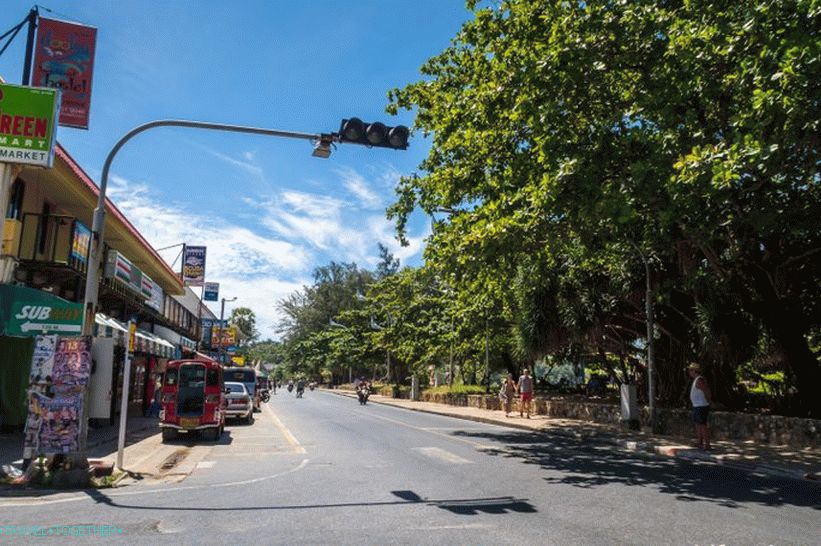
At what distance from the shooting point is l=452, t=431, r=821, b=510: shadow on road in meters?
8.55

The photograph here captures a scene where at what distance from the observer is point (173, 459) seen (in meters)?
13.4

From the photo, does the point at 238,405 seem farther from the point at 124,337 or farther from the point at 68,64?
the point at 68,64

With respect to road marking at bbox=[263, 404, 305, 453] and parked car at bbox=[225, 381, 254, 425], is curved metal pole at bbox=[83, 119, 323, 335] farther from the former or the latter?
parked car at bbox=[225, 381, 254, 425]

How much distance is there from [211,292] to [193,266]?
31.6ft

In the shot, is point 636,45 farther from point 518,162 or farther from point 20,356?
point 20,356

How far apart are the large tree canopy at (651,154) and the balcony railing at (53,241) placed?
8719mm

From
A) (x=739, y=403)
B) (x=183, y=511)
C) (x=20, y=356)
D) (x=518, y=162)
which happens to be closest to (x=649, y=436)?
(x=739, y=403)

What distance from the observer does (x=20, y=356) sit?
16219mm

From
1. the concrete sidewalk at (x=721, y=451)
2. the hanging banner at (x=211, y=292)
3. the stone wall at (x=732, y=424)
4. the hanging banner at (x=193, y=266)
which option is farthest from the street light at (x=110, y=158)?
the hanging banner at (x=211, y=292)

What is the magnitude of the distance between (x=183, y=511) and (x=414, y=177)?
494 inches

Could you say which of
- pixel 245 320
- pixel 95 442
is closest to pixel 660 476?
pixel 95 442

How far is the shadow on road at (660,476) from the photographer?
337 inches

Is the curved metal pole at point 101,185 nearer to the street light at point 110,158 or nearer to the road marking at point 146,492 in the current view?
the street light at point 110,158

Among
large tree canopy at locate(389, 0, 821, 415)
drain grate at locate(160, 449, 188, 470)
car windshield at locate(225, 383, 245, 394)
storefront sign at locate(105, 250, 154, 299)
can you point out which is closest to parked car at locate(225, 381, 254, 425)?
car windshield at locate(225, 383, 245, 394)
